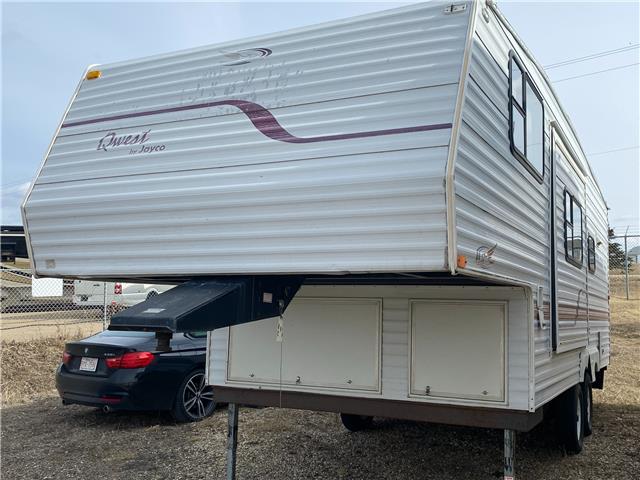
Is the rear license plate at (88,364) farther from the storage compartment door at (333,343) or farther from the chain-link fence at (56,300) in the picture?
the chain-link fence at (56,300)

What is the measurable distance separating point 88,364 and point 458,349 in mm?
4494

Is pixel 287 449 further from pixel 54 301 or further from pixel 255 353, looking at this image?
pixel 54 301

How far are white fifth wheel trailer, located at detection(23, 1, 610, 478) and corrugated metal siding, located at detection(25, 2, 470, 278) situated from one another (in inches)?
0.5

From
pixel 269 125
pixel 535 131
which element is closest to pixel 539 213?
pixel 535 131

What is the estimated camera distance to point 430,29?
11.2 ft

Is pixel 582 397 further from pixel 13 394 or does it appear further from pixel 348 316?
pixel 13 394

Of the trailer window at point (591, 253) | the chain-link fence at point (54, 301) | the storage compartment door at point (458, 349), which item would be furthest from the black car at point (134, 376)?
the chain-link fence at point (54, 301)

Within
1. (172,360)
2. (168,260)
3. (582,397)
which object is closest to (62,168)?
(168,260)

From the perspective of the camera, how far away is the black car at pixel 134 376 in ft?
21.5

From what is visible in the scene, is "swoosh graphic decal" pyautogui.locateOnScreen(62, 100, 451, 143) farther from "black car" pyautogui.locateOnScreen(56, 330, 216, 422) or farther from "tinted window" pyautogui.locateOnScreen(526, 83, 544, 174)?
"black car" pyautogui.locateOnScreen(56, 330, 216, 422)

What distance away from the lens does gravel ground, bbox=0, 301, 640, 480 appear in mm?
5352

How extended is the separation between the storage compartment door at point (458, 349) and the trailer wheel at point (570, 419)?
7.03 ft

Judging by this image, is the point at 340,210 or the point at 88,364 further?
the point at 88,364

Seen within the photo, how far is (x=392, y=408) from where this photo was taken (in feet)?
13.5
